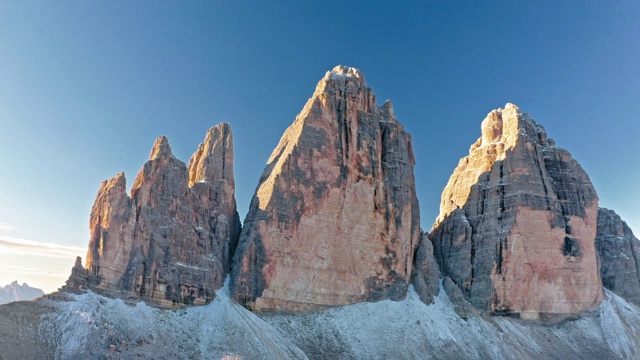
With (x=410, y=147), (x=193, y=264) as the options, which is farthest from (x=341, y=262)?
Answer: (x=410, y=147)

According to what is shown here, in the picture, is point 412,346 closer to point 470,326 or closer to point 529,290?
point 470,326

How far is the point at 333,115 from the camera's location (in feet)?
260

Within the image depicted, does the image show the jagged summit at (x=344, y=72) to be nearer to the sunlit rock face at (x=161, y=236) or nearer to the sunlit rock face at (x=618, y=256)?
the sunlit rock face at (x=161, y=236)

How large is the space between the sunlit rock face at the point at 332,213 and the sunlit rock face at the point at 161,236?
147 inches

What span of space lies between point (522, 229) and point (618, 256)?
2966cm

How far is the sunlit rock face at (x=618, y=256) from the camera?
339 ft

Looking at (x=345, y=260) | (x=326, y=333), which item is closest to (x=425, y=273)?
(x=345, y=260)

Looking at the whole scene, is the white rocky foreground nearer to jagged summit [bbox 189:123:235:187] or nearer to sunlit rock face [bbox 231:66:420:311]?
sunlit rock face [bbox 231:66:420:311]

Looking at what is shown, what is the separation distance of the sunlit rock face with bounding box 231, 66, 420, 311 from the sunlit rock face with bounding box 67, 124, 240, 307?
12.3ft

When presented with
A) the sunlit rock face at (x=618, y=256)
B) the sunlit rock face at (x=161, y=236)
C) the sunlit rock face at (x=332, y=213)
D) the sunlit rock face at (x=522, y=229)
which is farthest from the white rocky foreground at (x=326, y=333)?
the sunlit rock face at (x=618, y=256)

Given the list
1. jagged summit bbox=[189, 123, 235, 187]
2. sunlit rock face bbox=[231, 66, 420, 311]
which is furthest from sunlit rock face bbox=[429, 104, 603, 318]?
jagged summit bbox=[189, 123, 235, 187]

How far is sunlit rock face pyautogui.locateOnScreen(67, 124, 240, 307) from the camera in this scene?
5616cm

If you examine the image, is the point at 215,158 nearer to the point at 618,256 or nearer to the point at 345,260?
the point at 345,260

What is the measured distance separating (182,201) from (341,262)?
20976 millimetres
